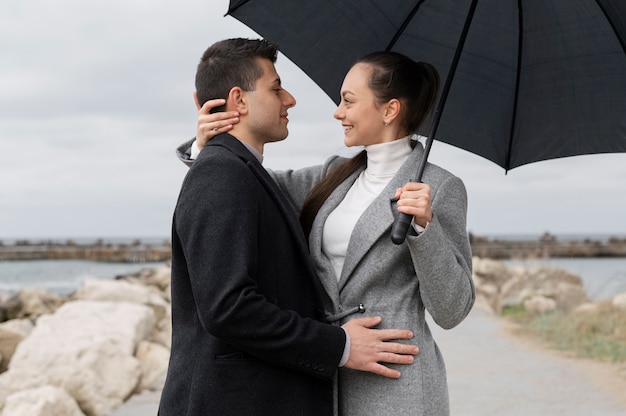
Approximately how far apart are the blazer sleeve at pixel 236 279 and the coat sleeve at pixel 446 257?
0.97 ft

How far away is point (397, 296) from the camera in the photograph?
238cm

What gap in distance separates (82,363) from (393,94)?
4890 millimetres

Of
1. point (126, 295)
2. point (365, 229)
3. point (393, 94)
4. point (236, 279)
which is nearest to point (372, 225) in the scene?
point (365, 229)

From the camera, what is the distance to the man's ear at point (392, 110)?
8.28ft

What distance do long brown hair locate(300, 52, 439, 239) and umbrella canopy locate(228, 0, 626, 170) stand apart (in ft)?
0.77

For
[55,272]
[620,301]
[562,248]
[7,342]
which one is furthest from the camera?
[562,248]

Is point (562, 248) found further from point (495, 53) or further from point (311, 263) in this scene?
point (311, 263)

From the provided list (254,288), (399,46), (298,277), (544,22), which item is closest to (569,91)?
(544,22)

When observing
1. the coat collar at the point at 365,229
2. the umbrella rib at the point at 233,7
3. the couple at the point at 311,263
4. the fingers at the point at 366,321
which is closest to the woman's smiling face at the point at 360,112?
the couple at the point at 311,263

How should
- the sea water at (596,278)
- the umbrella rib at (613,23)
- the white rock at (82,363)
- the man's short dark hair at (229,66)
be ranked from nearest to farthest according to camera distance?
the man's short dark hair at (229,66) → the umbrella rib at (613,23) → the white rock at (82,363) → the sea water at (596,278)

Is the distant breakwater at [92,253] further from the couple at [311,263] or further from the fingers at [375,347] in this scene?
the fingers at [375,347]

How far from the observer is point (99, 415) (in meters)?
6.25

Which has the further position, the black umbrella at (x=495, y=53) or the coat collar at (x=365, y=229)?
the black umbrella at (x=495, y=53)

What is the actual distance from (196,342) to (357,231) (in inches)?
23.2
